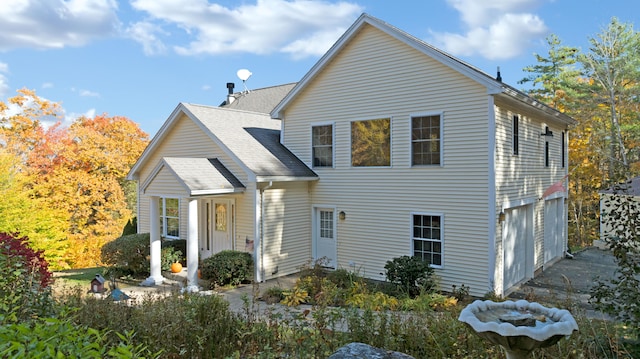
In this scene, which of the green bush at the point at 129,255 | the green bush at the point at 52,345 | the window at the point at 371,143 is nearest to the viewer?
the green bush at the point at 52,345

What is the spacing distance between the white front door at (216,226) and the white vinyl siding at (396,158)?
9.77 ft

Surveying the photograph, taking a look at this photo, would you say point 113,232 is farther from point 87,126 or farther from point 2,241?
point 2,241

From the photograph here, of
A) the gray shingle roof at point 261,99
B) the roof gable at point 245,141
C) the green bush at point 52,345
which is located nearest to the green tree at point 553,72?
the gray shingle roof at point 261,99

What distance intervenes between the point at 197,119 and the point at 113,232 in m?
16.8

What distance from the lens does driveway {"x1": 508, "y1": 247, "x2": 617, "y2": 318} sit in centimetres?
1099

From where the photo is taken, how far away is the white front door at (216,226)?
13867 millimetres

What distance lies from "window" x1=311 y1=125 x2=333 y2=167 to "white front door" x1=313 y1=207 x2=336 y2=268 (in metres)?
1.58

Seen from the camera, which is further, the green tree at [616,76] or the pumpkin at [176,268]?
the green tree at [616,76]

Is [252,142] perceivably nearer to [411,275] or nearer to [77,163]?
[411,275]

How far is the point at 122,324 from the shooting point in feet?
18.2

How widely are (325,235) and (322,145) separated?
3005 mm

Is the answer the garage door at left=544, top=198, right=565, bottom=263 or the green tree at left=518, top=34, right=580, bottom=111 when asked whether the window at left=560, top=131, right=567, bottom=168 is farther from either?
the green tree at left=518, top=34, right=580, bottom=111

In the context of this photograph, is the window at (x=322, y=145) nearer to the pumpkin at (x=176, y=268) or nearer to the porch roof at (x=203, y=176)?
the porch roof at (x=203, y=176)

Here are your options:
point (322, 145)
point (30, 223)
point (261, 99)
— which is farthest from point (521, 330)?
point (261, 99)
